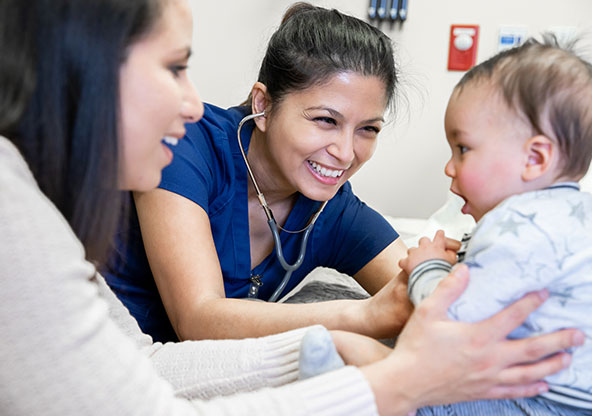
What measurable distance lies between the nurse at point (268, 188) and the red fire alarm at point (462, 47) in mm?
1043

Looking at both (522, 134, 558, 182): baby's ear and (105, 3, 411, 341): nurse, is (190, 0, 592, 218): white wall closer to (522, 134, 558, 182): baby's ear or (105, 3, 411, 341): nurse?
(105, 3, 411, 341): nurse

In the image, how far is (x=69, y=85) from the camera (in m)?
0.66

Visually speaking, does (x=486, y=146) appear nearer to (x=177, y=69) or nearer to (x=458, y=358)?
(x=458, y=358)

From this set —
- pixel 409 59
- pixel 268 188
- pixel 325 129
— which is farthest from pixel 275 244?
pixel 409 59

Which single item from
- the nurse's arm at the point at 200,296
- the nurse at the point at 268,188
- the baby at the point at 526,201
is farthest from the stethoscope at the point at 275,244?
the baby at the point at 526,201

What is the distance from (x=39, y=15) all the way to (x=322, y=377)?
53 centimetres

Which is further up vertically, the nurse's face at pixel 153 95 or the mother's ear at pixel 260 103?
the nurse's face at pixel 153 95

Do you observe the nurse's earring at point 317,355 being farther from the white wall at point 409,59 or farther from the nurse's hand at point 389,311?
the white wall at point 409,59

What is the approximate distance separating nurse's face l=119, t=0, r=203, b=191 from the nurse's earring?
0.30m

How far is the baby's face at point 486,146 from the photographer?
2.85ft

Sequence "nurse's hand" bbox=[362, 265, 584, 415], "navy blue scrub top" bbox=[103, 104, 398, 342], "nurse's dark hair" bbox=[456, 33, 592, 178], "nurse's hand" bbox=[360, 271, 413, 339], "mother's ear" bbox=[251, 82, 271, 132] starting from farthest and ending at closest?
1. "mother's ear" bbox=[251, 82, 271, 132]
2. "navy blue scrub top" bbox=[103, 104, 398, 342]
3. "nurse's hand" bbox=[360, 271, 413, 339]
4. "nurse's dark hair" bbox=[456, 33, 592, 178]
5. "nurse's hand" bbox=[362, 265, 584, 415]

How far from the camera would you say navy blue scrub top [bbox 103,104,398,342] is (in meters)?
1.26

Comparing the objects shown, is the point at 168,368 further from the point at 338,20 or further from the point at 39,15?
the point at 338,20

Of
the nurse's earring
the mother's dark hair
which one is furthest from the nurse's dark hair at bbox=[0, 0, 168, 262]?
the nurse's earring
